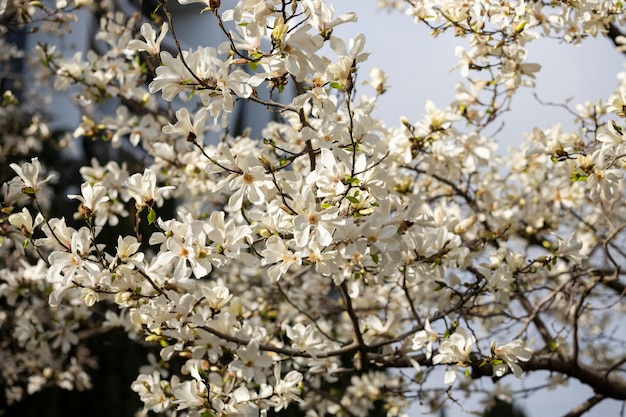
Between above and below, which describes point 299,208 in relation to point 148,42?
below

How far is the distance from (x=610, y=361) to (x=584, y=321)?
327 mm

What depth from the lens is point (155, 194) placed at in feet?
4.79

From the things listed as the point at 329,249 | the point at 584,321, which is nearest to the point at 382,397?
the point at 329,249

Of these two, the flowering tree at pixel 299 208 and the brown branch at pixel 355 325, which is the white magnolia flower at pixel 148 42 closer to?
the flowering tree at pixel 299 208

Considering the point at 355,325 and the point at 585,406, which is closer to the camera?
the point at 355,325

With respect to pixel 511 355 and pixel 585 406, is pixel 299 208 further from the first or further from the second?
pixel 585 406

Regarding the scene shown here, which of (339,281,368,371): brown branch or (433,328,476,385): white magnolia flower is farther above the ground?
(339,281,368,371): brown branch

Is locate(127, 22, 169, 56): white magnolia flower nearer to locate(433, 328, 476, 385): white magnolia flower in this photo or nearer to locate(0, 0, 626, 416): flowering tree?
locate(0, 0, 626, 416): flowering tree

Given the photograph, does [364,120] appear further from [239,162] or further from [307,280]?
[307,280]

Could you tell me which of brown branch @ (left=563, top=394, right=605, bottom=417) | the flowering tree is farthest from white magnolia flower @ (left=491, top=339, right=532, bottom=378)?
brown branch @ (left=563, top=394, right=605, bottom=417)

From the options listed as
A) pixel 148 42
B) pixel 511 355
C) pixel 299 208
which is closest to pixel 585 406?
pixel 511 355

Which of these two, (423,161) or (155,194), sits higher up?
(423,161)

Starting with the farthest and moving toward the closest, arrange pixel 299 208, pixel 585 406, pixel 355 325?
pixel 585 406, pixel 355 325, pixel 299 208

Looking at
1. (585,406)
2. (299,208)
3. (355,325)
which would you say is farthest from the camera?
(585,406)
